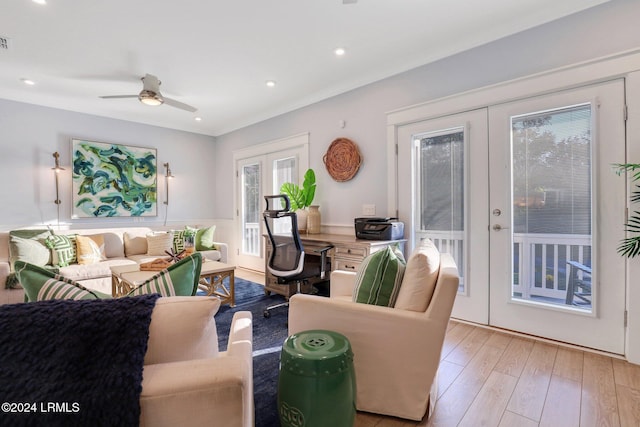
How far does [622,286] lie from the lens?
2.06 metres

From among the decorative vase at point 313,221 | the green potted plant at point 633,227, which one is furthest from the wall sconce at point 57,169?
the green potted plant at point 633,227

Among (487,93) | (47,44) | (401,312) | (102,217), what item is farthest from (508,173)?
(102,217)

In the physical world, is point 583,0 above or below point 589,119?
above

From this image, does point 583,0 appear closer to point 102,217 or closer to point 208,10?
point 208,10

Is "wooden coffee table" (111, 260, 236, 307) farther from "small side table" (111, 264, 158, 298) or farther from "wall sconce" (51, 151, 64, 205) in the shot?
"wall sconce" (51, 151, 64, 205)

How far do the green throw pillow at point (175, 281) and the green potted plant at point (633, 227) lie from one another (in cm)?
250

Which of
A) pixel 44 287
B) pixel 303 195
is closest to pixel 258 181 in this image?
pixel 303 195

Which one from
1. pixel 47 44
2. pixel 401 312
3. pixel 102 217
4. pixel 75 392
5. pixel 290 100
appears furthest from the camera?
pixel 102 217

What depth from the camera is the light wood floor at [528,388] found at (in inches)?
59.0

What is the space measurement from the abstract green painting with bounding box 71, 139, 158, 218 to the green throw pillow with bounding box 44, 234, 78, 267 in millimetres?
914

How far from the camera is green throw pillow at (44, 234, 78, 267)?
3344 mm

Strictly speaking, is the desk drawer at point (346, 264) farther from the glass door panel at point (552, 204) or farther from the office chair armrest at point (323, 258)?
the glass door panel at point (552, 204)

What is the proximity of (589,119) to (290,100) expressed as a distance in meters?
3.20

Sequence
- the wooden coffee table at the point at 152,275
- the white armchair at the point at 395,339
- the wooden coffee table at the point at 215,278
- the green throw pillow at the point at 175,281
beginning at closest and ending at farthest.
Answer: the green throw pillow at the point at 175,281
the white armchair at the point at 395,339
the wooden coffee table at the point at 152,275
the wooden coffee table at the point at 215,278
